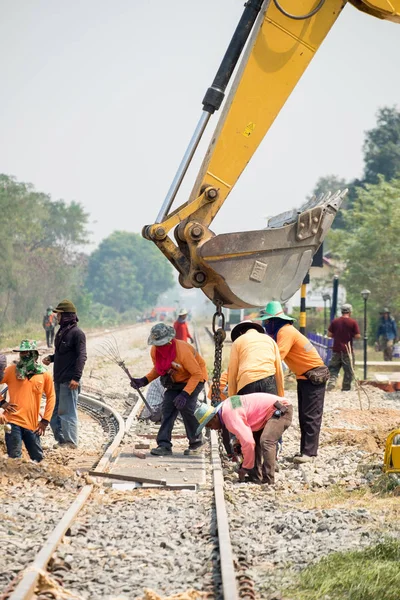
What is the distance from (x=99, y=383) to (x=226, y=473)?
1254cm

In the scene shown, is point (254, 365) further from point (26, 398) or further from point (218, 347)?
point (26, 398)

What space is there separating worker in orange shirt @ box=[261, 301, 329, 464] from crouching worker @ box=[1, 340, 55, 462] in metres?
2.54

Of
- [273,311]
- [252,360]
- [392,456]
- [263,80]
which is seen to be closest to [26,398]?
[252,360]

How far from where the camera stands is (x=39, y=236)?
72.5m

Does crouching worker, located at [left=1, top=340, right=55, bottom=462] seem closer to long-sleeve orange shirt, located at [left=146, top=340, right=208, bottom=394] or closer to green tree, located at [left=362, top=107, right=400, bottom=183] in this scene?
long-sleeve orange shirt, located at [left=146, top=340, right=208, bottom=394]

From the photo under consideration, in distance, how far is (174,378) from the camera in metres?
11.3

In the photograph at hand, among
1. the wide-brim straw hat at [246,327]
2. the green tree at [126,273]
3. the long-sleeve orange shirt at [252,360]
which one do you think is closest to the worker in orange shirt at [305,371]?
the wide-brim straw hat at [246,327]

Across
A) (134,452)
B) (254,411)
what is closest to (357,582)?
(254,411)

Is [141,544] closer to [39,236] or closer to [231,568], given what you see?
[231,568]

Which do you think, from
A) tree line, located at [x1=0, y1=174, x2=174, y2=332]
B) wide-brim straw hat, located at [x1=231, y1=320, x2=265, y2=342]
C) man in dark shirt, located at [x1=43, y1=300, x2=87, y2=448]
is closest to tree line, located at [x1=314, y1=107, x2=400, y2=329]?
tree line, located at [x1=0, y1=174, x2=174, y2=332]

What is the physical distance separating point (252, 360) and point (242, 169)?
217cm

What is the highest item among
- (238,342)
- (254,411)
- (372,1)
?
(372,1)

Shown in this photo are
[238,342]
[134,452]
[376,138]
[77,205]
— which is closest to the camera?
[238,342]

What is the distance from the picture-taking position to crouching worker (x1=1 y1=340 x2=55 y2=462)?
9.96 metres
